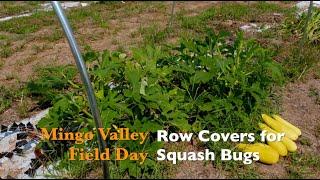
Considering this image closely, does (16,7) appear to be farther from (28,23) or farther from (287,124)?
(287,124)

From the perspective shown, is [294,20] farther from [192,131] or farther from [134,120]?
[134,120]

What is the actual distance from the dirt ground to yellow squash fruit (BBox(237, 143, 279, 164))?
0.06 m

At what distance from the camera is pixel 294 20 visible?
22.3 feet

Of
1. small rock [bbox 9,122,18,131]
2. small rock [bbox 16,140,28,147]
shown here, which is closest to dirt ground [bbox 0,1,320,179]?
small rock [bbox 9,122,18,131]

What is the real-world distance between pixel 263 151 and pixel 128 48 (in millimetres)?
3248

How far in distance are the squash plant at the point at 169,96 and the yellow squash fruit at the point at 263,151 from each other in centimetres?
21

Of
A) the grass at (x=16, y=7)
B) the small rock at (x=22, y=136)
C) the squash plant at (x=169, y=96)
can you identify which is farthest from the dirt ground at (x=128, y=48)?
the grass at (x=16, y=7)

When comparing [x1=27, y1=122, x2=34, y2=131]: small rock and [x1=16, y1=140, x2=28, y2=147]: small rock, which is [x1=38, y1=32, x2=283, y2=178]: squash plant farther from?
[x1=27, y1=122, x2=34, y2=131]: small rock

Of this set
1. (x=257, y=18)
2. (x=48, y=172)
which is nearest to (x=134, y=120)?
(x=48, y=172)

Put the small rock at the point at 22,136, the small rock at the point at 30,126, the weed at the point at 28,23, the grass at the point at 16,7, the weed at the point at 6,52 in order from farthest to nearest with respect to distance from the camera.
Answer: the grass at the point at 16,7 → the weed at the point at 28,23 → the weed at the point at 6,52 → the small rock at the point at 30,126 → the small rock at the point at 22,136

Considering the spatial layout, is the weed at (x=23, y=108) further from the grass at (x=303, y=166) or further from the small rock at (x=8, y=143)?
the grass at (x=303, y=166)

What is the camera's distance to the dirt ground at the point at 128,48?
3344 mm

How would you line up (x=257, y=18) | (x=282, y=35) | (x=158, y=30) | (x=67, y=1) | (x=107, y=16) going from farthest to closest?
1. (x=67, y=1)
2. (x=107, y=16)
3. (x=257, y=18)
4. (x=158, y=30)
5. (x=282, y=35)

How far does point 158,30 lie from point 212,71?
139 inches
